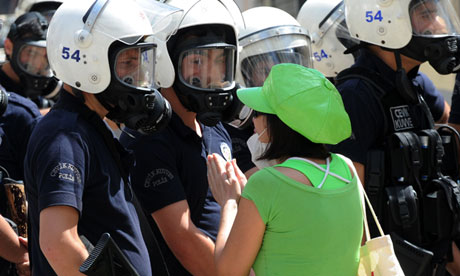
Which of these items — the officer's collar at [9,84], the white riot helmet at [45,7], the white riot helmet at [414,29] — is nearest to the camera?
the white riot helmet at [414,29]

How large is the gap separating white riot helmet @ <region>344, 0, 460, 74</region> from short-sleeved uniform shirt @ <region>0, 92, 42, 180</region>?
1954 mm

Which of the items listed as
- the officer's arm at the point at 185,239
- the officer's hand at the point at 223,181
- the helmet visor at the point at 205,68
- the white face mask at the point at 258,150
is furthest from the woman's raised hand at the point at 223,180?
the helmet visor at the point at 205,68

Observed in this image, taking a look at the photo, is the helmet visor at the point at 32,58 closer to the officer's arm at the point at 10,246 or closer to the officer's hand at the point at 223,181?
the officer's arm at the point at 10,246

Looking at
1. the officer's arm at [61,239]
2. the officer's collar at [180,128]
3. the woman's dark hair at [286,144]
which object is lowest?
the officer's arm at [61,239]

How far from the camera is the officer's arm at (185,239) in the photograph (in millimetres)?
3234

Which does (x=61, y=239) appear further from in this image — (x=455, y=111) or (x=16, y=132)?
(x=455, y=111)

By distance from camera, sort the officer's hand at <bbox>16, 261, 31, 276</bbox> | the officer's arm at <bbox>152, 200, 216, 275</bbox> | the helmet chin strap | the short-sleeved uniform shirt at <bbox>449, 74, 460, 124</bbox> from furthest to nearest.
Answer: the short-sleeved uniform shirt at <bbox>449, 74, 460, 124</bbox>, the helmet chin strap, the officer's hand at <bbox>16, 261, 31, 276</bbox>, the officer's arm at <bbox>152, 200, 216, 275</bbox>

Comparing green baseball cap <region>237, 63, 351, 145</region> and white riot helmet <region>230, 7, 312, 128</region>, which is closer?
green baseball cap <region>237, 63, 351, 145</region>

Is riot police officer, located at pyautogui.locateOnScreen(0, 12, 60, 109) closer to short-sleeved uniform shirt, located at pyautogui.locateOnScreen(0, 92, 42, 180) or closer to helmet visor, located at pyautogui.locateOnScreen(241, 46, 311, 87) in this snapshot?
short-sleeved uniform shirt, located at pyautogui.locateOnScreen(0, 92, 42, 180)

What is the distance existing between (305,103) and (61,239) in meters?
1.00

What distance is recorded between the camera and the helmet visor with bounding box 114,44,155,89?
3.18m

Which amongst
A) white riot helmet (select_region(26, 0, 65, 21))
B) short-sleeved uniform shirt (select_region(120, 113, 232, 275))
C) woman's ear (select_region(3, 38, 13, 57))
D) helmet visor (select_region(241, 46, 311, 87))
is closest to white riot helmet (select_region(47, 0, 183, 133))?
short-sleeved uniform shirt (select_region(120, 113, 232, 275))

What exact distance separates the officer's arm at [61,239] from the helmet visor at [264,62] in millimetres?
1782

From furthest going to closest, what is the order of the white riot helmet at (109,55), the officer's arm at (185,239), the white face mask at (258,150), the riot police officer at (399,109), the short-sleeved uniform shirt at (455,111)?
→ the short-sleeved uniform shirt at (455,111) < the riot police officer at (399,109) < the officer's arm at (185,239) < the white riot helmet at (109,55) < the white face mask at (258,150)
